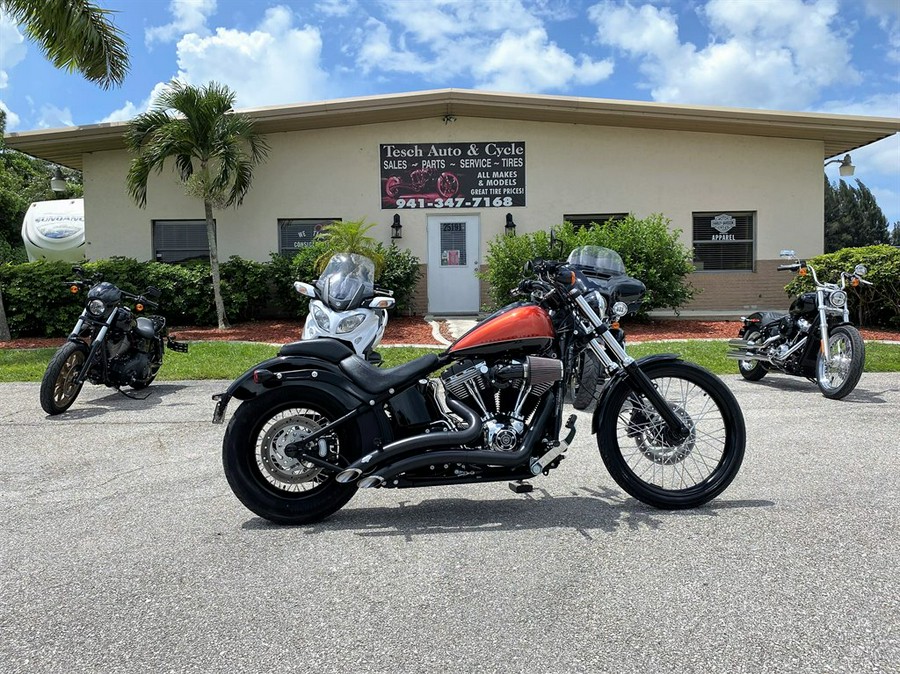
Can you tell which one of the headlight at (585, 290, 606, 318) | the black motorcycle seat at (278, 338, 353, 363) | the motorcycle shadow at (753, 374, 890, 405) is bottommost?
the motorcycle shadow at (753, 374, 890, 405)

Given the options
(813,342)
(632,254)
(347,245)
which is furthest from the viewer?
(347,245)

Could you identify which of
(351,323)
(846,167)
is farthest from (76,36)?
(846,167)

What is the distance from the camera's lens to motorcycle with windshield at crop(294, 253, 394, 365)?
5070mm

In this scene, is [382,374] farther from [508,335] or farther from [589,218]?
[589,218]

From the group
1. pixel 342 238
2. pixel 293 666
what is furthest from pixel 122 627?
pixel 342 238

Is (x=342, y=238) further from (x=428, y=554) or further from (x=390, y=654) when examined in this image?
(x=390, y=654)

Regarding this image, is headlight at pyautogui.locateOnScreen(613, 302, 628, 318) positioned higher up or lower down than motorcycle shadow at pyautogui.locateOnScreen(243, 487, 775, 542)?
higher up

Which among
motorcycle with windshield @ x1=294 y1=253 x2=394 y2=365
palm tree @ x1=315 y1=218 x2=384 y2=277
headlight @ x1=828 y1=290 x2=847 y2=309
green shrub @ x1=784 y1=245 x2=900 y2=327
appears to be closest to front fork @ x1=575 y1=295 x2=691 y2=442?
motorcycle with windshield @ x1=294 y1=253 x2=394 y2=365

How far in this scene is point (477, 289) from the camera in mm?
15742

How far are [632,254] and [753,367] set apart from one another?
510 cm

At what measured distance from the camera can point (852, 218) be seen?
4134 centimetres

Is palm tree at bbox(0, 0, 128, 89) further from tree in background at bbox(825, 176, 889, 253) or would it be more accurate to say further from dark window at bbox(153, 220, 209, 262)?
tree in background at bbox(825, 176, 889, 253)

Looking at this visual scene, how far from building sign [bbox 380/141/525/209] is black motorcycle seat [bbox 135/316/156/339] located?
28.4ft

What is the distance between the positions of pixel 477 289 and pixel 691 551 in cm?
1283
